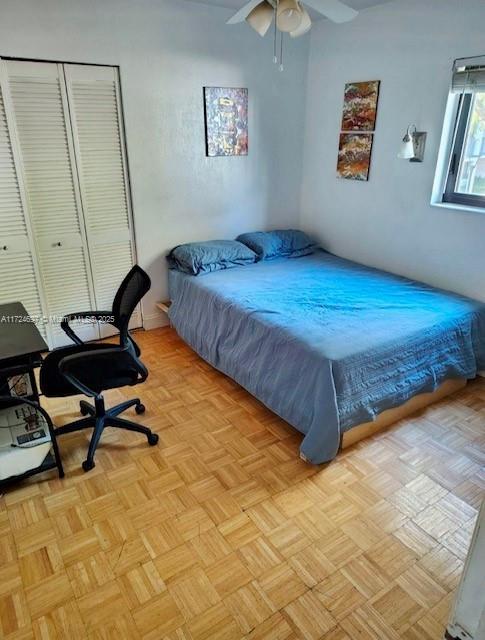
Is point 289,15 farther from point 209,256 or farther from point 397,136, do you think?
point 209,256

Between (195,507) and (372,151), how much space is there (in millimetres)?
2996

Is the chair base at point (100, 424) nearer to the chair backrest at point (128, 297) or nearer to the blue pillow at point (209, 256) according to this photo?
the chair backrest at point (128, 297)

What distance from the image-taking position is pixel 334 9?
2.09 meters

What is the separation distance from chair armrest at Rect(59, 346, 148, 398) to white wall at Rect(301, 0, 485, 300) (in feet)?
7.71

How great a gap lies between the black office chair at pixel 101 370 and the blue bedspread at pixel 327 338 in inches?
29.3

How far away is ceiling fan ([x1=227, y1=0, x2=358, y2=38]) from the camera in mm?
1930

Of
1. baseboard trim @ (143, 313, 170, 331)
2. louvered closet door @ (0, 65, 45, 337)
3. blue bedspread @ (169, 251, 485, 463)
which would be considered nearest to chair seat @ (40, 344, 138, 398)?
blue bedspread @ (169, 251, 485, 463)

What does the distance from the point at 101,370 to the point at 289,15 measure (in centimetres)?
189

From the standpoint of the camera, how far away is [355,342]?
7.64 feet

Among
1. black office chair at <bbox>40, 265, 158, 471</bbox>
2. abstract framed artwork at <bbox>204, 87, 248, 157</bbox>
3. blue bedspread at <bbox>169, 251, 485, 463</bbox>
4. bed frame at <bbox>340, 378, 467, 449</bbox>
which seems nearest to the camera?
black office chair at <bbox>40, 265, 158, 471</bbox>

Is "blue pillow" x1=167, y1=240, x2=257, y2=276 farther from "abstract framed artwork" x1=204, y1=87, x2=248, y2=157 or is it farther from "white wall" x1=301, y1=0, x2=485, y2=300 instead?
"white wall" x1=301, y1=0, x2=485, y2=300

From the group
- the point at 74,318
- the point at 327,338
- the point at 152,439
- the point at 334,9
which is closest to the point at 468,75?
the point at 334,9

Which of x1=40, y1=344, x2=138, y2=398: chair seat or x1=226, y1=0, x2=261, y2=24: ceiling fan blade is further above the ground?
x1=226, y1=0, x2=261, y2=24: ceiling fan blade

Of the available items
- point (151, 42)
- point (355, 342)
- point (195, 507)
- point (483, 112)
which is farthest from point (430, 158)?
point (195, 507)
